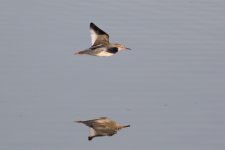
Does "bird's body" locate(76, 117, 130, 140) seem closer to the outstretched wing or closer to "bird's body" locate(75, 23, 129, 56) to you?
"bird's body" locate(75, 23, 129, 56)

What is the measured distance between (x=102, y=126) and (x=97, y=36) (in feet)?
7.23

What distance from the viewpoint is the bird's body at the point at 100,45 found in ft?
38.0

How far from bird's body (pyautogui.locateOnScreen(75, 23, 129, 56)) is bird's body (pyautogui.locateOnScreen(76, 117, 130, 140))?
187 centimetres

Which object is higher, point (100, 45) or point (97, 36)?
point (97, 36)

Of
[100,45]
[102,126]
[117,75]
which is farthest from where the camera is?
[100,45]

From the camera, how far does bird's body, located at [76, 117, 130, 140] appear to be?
381 inches

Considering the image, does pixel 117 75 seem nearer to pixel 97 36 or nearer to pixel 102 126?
pixel 97 36

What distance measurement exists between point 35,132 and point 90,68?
96.1 inches

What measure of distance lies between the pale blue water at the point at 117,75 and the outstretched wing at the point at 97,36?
338 millimetres

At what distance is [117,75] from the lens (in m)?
11.4

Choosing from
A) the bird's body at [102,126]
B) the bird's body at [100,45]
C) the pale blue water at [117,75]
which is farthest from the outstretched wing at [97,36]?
the bird's body at [102,126]

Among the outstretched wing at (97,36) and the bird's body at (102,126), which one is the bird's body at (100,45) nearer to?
the outstretched wing at (97,36)

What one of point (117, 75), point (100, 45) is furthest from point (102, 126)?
point (100, 45)

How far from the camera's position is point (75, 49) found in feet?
40.2
